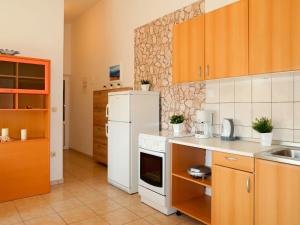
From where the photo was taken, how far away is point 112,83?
510 centimetres

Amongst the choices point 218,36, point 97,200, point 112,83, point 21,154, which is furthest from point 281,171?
point 112,83

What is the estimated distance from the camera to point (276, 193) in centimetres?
175

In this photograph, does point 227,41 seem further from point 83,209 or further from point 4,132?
point 4,132

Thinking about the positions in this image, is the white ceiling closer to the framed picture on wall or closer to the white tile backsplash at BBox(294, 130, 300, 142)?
the framed picture on wall

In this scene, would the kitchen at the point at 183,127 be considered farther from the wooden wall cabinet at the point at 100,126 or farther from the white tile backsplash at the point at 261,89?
the wooden wall cabinet at the point at 100,126

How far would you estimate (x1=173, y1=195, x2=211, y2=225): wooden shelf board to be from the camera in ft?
7.99

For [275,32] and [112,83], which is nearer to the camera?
[275,32]

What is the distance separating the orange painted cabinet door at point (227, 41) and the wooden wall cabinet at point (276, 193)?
924mm

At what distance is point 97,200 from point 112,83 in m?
2.63

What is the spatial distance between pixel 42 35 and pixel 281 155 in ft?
12.0

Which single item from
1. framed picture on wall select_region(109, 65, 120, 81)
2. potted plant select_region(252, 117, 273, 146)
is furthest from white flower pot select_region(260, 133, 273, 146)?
framed picture on wall select_region(109, 65, 120, 81)

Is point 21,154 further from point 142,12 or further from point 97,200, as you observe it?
point 142,12

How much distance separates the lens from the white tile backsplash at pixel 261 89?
243 centimetres

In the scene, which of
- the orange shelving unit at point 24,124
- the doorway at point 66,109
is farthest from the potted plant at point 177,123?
the doorway at point 66,109
